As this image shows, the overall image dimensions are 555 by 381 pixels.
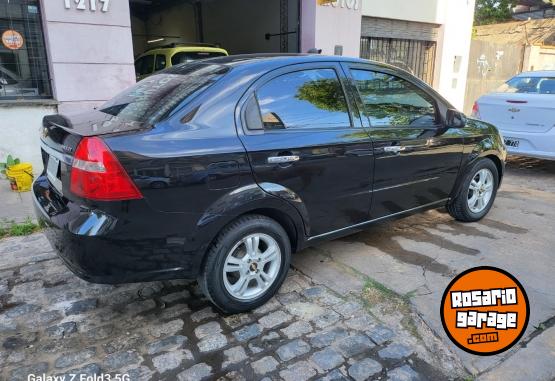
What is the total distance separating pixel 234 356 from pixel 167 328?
1.71 ft

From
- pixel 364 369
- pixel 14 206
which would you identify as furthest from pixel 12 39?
pixel 364 369

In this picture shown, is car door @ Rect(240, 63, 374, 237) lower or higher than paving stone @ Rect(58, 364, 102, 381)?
higher

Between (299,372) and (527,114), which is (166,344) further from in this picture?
(527,114)

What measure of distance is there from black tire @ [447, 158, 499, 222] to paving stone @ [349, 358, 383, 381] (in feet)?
7.72

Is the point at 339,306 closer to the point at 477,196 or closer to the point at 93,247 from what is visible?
the point at 93,247

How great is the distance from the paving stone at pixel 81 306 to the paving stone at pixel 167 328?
535 mm

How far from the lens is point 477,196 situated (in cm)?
457

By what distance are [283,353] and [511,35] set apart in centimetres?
2057

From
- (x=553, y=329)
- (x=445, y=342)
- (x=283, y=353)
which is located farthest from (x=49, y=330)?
(x=553, y=329)

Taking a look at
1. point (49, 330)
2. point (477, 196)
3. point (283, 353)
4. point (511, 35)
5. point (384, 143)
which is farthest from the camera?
point (511, 35)

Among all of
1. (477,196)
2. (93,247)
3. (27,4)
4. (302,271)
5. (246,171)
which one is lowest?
(302,271)

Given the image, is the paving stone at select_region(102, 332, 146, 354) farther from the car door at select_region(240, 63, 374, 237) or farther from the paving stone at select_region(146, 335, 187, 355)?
the car door at select_region(240, 63, 374, 237)

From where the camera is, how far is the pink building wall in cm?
595

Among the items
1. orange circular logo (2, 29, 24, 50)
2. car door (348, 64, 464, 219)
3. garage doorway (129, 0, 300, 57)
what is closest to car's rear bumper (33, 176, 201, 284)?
car door (348, 64, 464, 219)
